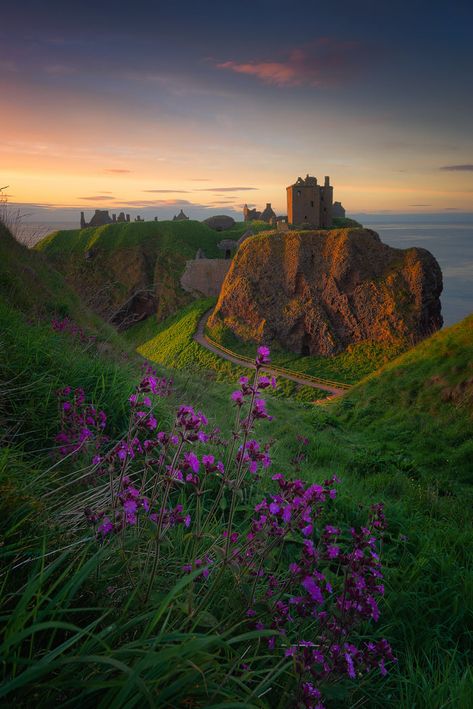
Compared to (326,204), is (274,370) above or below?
below

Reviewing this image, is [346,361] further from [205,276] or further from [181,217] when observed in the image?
[181,217]

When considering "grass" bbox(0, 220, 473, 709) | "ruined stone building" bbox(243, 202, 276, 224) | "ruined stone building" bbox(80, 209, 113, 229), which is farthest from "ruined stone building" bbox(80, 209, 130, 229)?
"grass" bbox(0, 220, 473, 709)

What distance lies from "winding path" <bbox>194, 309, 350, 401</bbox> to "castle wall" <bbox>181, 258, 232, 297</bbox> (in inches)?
367

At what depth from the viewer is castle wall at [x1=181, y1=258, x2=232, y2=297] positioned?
2322 inches

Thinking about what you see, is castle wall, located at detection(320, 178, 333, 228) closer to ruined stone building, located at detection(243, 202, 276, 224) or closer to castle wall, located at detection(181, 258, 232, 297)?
castle wall, located at detection(181, 258, 232, 297)

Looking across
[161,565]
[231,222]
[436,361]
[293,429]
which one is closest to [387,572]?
[161,565]

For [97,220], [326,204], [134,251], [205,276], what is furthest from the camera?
[97,220]

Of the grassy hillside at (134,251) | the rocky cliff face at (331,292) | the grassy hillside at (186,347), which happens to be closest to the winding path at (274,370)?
the grassy hillside at (186,347)

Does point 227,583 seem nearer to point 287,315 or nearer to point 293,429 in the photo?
point 293,429

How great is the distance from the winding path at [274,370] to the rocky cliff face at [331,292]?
2950mm

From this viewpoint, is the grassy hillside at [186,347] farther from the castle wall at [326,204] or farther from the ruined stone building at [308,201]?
the castle wall at [326,204]

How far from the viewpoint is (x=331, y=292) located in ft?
136

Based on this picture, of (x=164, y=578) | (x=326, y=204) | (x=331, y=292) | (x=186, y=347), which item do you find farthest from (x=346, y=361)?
(x=164, y=578)

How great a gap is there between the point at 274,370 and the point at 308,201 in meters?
28.6
